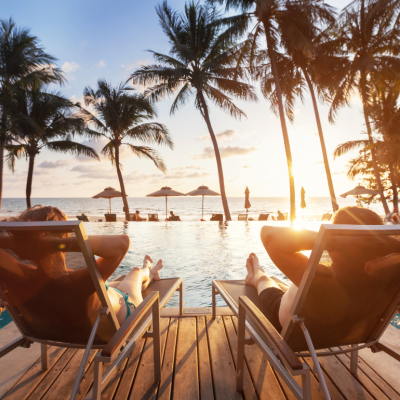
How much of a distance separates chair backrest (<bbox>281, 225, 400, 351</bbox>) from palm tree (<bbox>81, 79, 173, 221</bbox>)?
1618cm

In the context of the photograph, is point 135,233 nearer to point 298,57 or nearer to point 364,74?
point 298,57

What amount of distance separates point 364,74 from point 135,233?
46.6ft

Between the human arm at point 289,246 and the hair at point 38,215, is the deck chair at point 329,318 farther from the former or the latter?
the hair at point 38,215

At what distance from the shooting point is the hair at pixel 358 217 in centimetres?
129

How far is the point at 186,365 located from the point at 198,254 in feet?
15.9

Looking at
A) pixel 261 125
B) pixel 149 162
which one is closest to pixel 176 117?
pixel 149 162

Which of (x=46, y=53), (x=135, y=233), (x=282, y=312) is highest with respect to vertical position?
(x=46, y=53)

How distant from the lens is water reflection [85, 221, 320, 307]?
15.8ft

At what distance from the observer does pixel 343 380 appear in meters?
1.67

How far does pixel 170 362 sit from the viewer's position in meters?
1.86

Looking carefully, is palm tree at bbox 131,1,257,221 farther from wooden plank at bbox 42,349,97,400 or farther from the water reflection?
wooden plank at bbox 42,349,97,400

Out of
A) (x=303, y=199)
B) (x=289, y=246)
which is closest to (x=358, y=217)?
(x=289, y=246)

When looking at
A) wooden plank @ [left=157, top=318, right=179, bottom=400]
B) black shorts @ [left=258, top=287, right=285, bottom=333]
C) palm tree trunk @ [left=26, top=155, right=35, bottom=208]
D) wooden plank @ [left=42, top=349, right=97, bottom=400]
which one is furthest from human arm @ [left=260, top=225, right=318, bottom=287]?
palm tree trunk @ [left=26, top=155, right=35, bottom=208]

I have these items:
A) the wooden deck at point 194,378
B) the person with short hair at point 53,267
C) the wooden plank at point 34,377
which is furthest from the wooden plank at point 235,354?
the wooden plank at point 34,377
